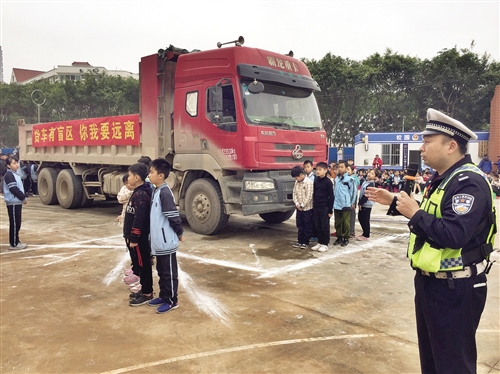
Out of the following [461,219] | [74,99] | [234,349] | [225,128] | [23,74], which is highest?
[23,74]

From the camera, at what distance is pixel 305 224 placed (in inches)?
268

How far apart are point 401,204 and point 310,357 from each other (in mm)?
1616

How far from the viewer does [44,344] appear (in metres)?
3.36

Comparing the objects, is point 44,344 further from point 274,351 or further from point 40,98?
point 40,98

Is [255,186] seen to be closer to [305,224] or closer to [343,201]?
[305,224]

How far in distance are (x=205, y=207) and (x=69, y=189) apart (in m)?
5.30

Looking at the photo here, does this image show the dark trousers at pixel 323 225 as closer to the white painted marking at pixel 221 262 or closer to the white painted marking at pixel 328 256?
the white painted marking at pixel 328 256

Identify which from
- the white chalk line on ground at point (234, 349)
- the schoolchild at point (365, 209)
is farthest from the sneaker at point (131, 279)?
the schoolchild at point (365, 209)

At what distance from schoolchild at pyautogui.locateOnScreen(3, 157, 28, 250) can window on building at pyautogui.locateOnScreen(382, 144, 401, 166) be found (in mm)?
22040

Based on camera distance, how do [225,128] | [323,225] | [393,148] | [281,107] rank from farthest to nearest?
[393,148] → [281,107] → [225,128] → [323,225]

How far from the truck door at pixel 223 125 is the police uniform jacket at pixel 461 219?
16.6 feet

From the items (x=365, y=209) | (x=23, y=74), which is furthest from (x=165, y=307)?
(x=23, y=74)

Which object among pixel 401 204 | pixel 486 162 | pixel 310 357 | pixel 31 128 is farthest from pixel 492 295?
pixel 486 162

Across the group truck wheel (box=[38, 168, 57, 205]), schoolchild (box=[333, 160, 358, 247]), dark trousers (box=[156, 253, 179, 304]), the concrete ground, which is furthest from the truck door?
truck wheel (box=[38, 168, 57, 205])
